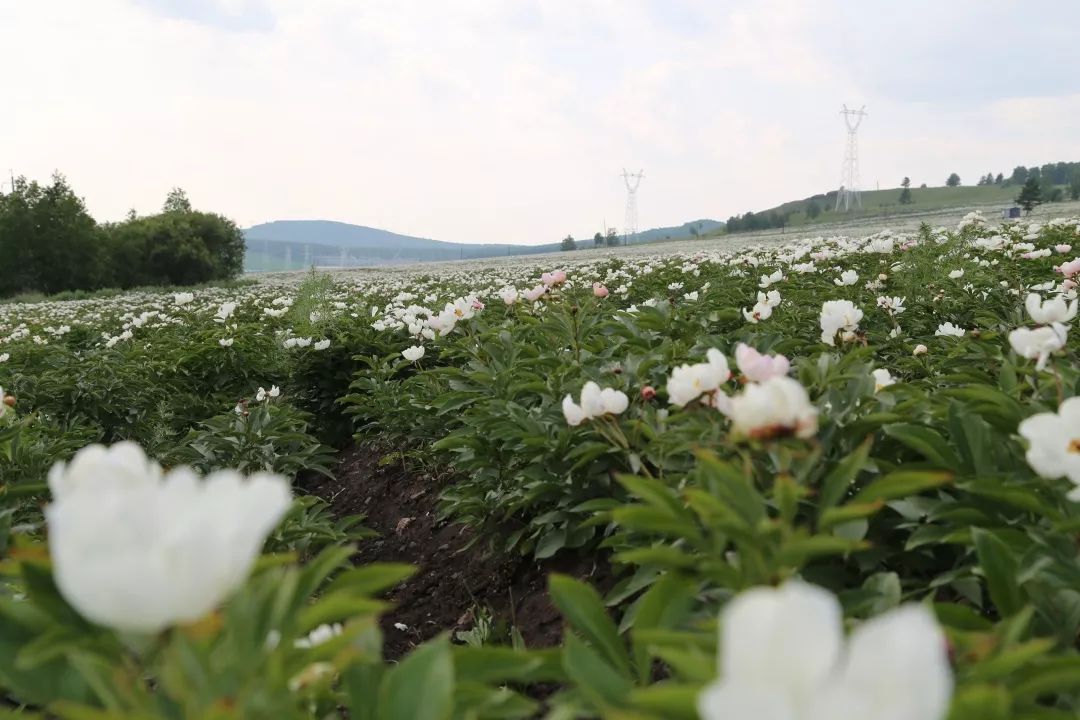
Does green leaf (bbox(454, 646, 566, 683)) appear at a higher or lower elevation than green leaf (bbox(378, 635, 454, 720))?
lower

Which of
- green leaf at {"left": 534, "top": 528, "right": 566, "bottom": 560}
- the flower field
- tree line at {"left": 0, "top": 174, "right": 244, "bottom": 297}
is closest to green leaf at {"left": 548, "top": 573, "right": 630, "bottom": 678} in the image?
the flower field

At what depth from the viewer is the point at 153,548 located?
0.64 meters

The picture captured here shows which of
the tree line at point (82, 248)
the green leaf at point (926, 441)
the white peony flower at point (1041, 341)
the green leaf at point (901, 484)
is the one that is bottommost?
the green leaf at point (926, 441)

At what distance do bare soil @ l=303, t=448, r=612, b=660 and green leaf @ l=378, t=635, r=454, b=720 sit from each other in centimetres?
171

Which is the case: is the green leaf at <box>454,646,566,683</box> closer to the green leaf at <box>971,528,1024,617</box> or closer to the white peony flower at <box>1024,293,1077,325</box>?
the green leaf at <box>971,528,1024,617</box>

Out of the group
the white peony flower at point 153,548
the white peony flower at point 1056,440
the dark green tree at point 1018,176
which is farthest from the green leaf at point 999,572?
the dark green tree at point 1018,176

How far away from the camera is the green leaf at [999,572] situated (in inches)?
41.8

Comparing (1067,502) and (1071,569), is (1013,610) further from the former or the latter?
(1067,502)

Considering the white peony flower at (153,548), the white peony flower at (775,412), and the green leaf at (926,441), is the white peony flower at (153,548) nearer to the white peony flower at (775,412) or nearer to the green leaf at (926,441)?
the white peony flower at (775,412)

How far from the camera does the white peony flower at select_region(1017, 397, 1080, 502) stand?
107cm

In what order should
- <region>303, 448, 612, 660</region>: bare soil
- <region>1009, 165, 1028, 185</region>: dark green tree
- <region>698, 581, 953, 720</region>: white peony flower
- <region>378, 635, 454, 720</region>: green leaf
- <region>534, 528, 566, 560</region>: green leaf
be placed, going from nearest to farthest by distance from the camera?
<region>698, 581, 953, 720</region>: white peony flower → <region>378, 635, 454, 720</region>: green leaf → <region>534, 528, 566, 560</region>: green leaf → <region>303, 448, 612, 660</region>: bare soil → <region>1009, 165, 1028, 185</region>: dark green tree

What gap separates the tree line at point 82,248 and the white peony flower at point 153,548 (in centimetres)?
4401

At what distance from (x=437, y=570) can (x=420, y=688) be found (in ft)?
9.40

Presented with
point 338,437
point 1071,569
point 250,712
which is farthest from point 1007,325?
point 338,437
